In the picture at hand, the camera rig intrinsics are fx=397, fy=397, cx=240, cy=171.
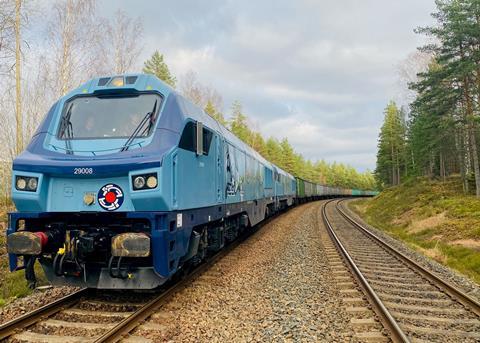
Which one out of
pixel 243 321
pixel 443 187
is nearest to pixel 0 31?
pixel 243 321

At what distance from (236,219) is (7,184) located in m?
15.3

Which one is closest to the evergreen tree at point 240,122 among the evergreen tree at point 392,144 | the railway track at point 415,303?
the evergreen tree at point 392,144

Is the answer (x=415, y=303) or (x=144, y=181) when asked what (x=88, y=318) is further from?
(x=415, y=303)

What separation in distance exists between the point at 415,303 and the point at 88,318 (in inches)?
200

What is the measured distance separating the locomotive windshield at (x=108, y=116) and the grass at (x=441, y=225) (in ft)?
27.3

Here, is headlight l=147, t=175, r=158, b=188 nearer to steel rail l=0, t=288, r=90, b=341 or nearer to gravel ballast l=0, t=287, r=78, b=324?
steel rail l=0, t=288, r=90, b=341

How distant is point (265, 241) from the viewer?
43.9 feet

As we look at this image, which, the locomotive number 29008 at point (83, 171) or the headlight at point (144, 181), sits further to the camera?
the locomotive number 29008 at point (83, 171)

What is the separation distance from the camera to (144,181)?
5324mm

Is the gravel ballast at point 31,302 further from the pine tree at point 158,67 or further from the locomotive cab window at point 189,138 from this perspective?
the pine tree at point 158,67

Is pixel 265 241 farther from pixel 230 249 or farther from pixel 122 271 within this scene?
pixel 122 271

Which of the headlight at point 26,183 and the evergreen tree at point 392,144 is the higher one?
the evergreen tree at point 392,144

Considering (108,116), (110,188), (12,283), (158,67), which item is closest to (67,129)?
(108,116)

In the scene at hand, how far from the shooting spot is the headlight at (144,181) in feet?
17.4
